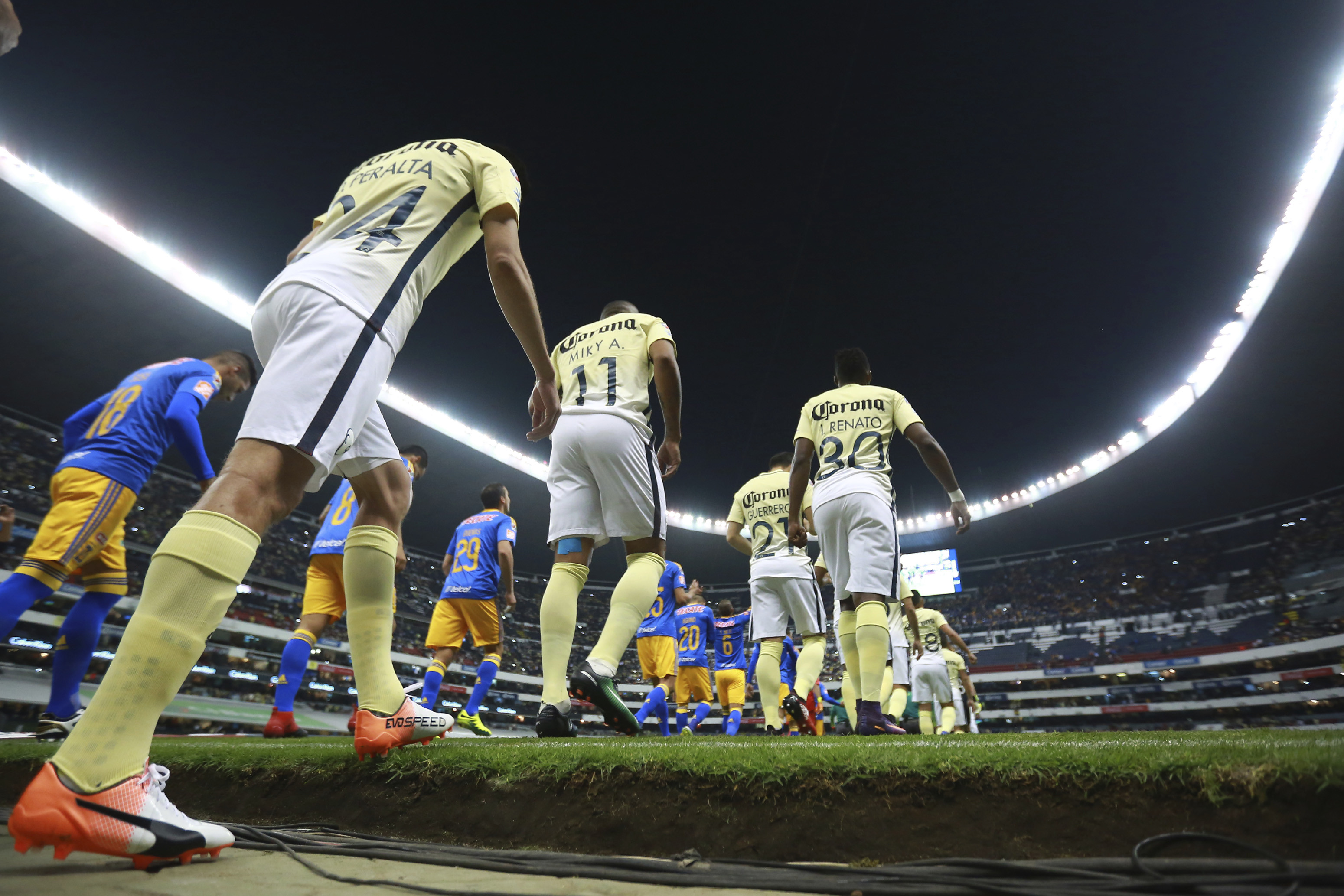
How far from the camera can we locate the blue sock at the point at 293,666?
4.78m

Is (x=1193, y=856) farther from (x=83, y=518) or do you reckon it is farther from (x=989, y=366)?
(x=989, y=366)

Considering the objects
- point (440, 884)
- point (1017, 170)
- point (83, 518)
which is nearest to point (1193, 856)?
point (440, 884)

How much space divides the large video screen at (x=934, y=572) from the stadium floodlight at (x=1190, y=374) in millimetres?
5486

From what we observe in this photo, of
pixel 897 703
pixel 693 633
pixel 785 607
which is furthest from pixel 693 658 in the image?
pixel 785 607

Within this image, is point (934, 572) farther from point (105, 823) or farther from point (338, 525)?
point (105, 823)

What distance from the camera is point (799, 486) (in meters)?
4.74

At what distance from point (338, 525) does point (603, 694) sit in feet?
11.0

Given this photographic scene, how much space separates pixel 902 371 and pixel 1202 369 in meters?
7.35

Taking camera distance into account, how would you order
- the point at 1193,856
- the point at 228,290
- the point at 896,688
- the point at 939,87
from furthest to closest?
1. the point at 228,290
2. the point at 939,87
3. the point at 896,688
4. the point at 1193,856

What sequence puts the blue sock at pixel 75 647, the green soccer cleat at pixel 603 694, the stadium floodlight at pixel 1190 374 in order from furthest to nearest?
1. the stadium floodlight at pixel 1190 374
2. the blue sock at pixel 75 647
3. the green soccer cleat at pixel 603 694

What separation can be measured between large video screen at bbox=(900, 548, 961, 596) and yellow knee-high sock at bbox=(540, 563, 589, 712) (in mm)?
24998

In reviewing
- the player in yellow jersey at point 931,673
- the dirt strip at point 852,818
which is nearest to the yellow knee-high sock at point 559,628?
the dirt strip at point 852,818

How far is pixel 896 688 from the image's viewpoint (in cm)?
940

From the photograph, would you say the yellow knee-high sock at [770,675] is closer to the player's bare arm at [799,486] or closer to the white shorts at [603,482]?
the player's bare arm at [799,486]
